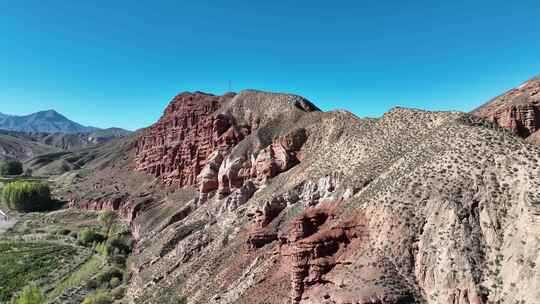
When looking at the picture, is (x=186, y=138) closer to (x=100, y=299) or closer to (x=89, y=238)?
(x=89, y=238)

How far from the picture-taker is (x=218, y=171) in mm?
73312

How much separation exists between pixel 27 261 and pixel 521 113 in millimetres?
82194

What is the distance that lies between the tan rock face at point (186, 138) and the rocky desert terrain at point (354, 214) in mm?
1007

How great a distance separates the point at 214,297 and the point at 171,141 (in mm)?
68993

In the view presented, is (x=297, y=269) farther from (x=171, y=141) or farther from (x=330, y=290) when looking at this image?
(x=171, y=141)

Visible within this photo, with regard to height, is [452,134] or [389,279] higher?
[452,134]

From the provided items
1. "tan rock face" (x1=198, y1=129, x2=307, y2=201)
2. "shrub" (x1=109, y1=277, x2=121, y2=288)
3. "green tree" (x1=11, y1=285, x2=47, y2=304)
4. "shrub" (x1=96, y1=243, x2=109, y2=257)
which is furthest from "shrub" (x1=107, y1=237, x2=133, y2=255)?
"green tree" (x1=11, y1=285, x2=47, y2=304)

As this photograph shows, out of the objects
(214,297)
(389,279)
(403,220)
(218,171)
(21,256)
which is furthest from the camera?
(21,256)

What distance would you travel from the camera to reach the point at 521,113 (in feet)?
191

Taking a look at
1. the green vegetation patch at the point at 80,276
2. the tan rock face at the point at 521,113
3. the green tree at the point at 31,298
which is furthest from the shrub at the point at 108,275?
the tan rock face at the point at 521,113

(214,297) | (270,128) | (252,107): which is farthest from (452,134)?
(252,107)

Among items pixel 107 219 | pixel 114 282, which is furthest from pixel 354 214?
pixel 107 219

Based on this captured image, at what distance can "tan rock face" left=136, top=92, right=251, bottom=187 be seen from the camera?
84875 millimetres

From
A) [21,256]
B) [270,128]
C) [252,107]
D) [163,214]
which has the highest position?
[252,107]
